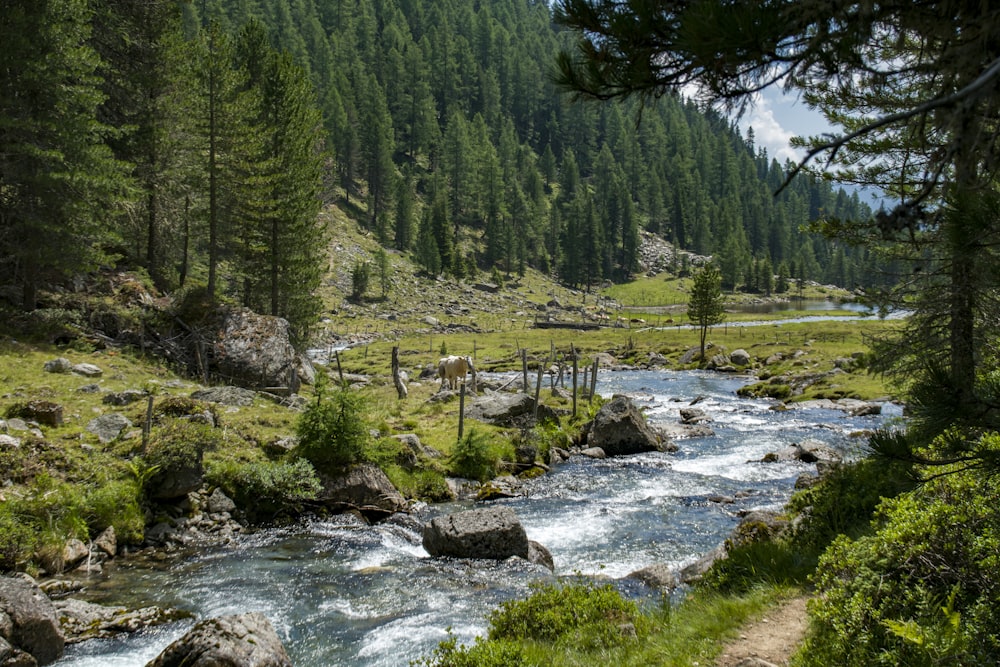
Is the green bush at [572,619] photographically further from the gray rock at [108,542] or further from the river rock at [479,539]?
the gray rock at [108,542]

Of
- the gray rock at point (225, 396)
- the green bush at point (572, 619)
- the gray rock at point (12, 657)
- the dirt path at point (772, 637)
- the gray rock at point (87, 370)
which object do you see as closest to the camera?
the dirt path at point (772, 637)

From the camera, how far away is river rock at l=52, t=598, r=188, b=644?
895 centimetres

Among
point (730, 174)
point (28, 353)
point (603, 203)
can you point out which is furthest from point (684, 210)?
point (28, 353)

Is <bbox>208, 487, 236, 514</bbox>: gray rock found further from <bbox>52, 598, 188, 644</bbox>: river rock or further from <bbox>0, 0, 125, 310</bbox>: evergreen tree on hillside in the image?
<bbox>0, 0, 125, 310</bbox>: evergreen tree on hillside

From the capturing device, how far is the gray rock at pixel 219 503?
14.6 meters

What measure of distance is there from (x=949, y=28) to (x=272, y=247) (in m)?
31.4

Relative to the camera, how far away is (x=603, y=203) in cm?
14312

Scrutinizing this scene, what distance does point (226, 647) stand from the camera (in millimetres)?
7227

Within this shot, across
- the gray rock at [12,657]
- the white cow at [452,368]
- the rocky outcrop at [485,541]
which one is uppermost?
the white cow at [452,368]

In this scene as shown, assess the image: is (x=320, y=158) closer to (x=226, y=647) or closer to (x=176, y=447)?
(x=176, y=447)

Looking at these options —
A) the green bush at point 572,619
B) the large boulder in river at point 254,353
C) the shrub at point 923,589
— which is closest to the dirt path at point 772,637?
the shrub at point 923,589

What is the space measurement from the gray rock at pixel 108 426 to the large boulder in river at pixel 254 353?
941 cm

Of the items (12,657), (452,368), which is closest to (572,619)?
(12,657)

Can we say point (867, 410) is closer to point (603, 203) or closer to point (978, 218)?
point (978, 218)
